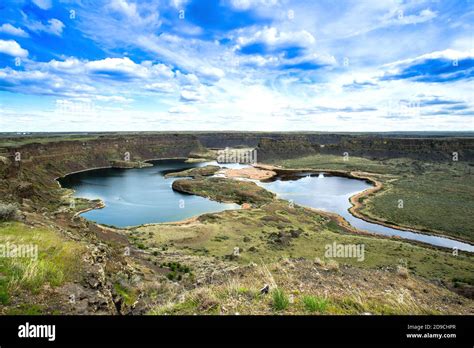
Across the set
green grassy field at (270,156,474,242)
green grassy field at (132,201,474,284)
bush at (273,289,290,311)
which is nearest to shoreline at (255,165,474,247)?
green grassy field at (270,156,474,242)

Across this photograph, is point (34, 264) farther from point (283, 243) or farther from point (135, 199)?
point (135, 199)

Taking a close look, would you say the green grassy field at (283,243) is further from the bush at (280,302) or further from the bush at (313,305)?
the bush at (280,302)

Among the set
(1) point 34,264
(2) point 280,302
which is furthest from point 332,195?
(1) point 34,264

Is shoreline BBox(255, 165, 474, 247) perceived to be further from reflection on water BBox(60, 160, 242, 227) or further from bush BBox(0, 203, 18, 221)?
bush BBox(0, 203, 18, 221)

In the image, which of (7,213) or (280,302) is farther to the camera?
(7,213)
